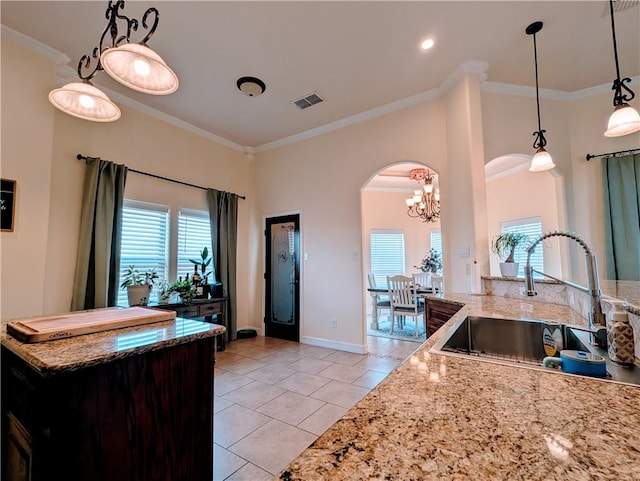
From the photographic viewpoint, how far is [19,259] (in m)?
2.39

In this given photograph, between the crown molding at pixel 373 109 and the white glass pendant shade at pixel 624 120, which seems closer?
the white glass pendant shade at pixel 624 120

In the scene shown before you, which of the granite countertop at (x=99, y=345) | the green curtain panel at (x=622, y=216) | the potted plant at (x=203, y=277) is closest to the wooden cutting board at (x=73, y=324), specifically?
the granite countertop at (x=99, y=345)

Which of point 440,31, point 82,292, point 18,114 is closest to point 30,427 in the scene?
point 82,292

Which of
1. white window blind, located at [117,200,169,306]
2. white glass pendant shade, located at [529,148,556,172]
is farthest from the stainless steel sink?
white window blind, located at [117,200,169,306]

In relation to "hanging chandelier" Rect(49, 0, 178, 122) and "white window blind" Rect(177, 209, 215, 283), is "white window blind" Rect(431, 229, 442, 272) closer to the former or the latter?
"white window blind" Rect(177, 209, 215, 283)

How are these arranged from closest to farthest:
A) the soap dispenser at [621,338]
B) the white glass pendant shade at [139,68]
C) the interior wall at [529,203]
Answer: the soap dispenser at [621,338] < the white glass pendant shade at [139,68] < the interior wall at [529,203]

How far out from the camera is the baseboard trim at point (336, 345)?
3.88 meters

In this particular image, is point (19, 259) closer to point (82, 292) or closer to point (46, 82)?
point (82, 292)

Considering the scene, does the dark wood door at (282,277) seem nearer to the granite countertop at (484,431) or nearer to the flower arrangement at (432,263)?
the flower arrangement at (432,263)

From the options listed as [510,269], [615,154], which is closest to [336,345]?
[510,269]

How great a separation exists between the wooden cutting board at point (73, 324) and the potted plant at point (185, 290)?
2.04m

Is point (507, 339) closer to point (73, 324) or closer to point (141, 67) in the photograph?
point (73, 324)

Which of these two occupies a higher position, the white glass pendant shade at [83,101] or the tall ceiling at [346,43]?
the tall ceiling at [346,43]

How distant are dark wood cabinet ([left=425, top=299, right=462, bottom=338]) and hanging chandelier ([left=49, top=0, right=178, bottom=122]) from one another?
8.43 ft
